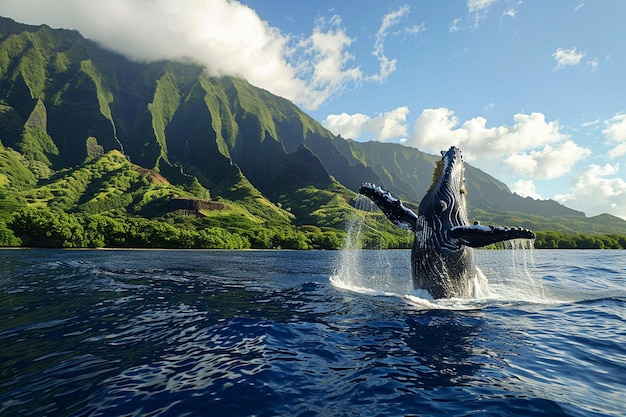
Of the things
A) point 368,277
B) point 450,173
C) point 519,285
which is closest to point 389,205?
point 450,173

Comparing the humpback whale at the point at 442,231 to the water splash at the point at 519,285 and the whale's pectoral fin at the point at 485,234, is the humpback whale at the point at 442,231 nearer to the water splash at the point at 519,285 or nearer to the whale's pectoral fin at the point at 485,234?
the whale's pectoral fin at the point at 485,234

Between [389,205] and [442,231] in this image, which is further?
[389,205]

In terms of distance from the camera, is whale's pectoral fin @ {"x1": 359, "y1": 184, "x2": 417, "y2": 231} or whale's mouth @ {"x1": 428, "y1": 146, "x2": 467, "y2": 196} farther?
whale's pectoral fin @ {"x1": 359, "y1": 184, "x2": 417, "y2": 231}

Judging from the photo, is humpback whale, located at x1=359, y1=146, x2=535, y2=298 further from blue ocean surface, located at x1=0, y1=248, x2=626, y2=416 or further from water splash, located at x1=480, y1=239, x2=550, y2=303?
water splash, located at x1=480, y1=239, x2=550, y2=303

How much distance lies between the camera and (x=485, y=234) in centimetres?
1199

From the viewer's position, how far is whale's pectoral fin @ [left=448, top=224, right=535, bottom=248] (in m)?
11.3

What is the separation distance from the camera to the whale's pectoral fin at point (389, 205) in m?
15.3

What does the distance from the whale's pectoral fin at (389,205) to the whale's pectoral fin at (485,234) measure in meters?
2.28

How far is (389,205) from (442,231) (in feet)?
8.49

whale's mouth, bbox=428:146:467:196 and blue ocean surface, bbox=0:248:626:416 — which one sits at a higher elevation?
whale's mouth, bbox=428:146:467:196

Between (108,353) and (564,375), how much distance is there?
33.9ft

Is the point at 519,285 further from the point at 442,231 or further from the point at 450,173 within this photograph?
the point at 442,231

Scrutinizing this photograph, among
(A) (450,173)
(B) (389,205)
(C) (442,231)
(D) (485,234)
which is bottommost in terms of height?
(D) (485,234)

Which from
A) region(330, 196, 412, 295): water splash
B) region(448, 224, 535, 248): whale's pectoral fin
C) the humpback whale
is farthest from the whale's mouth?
region(330, 196, 412, 295): water splash
